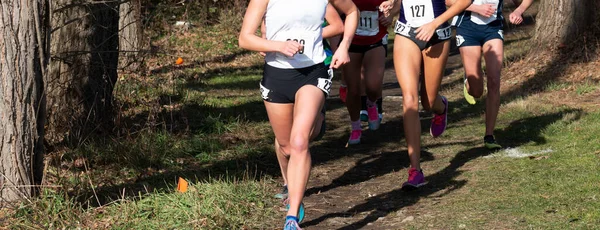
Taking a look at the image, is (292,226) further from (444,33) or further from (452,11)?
(452,11)

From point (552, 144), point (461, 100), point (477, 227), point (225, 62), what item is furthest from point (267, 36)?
A: point (225, 62)

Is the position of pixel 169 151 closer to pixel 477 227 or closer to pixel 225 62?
pixel 477 227

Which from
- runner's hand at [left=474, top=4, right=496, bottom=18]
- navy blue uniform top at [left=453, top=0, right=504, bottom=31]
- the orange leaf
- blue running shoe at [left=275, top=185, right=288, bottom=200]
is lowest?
blue running shoe at [left=275, top=185, right=288, bottom=200]

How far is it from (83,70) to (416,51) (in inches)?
142

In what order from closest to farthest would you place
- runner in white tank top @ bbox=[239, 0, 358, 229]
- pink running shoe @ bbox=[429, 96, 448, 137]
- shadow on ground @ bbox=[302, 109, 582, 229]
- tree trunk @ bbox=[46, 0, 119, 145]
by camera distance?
runner in white tank top @ bbox=[239, 0, 358, 229]
shadow on ground @ bbox=[302, 109, 582, 229]
pink running shoe @ bbox=[429, 96, 448, 137]
tree trunk @ bbox=[46, 0, 119, 145]

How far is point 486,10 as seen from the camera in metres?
8.28

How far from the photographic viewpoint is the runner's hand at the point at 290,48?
5.75 m

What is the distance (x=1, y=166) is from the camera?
6.22 m

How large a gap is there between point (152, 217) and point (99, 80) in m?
3.30

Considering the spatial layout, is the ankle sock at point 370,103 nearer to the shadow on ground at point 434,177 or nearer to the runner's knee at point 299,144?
the shadow on ground at point 434,177

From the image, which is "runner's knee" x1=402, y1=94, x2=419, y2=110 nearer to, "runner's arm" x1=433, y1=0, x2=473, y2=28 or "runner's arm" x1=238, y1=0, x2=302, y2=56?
"runner's arm" x1=433, y1=0, x2=473, y2=28

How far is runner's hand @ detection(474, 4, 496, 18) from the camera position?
8.26 meters

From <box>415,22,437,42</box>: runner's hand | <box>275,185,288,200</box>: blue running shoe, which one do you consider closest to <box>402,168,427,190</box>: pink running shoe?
<box>275,185,288,200</box>: blue running shoe

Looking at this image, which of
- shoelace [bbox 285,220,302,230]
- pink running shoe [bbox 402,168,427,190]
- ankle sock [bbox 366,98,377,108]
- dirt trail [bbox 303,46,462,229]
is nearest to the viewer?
shoelace [bbox 285,220,302,230]
